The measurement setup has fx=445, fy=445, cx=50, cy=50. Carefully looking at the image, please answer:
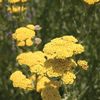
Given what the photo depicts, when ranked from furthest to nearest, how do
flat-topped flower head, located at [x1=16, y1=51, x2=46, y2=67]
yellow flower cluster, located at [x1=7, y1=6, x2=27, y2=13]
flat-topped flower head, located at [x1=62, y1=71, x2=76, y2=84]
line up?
1. yellow flower cluster, located at [x1=7, y1=6, x2=27, y2=13]
2. flat-topped flower head, located at [x1=16, y1=51, x2=46, y2=67]
3. flat-topped flower head, located at [x1=62, y1=71, x2=76, y2=84]

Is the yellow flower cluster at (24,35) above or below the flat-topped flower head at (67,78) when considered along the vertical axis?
below

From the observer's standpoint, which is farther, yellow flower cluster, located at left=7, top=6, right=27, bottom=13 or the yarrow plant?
yellow flower cluster, located at left=7, top=6, right=27, bottom=13

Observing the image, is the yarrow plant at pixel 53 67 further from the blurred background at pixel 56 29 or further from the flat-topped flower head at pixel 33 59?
the blurred background at pixel 56 29

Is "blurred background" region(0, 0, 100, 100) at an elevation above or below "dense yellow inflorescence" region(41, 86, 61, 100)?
below

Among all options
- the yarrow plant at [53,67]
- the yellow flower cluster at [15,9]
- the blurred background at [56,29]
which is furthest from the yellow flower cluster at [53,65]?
the yellow flower cluster at [15,9]

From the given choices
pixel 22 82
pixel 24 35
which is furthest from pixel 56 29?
pixel 22 82

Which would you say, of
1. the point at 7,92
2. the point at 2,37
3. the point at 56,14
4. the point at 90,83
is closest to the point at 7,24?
the point at 2,37

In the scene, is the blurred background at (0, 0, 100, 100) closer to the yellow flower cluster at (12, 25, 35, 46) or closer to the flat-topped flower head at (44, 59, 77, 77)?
the yellow flower cluster at (12, 25, 35, 46)

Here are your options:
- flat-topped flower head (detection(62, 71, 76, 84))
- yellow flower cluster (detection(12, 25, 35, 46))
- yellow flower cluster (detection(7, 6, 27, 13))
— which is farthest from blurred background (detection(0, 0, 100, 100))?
flat-topped flower head (detection(62, 71, 76, 84))

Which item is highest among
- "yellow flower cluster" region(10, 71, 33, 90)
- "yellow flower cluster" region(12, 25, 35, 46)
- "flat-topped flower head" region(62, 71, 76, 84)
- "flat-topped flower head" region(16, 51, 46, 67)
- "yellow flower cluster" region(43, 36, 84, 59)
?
"yellow flower cluster" region(43, 36, 84, 59)
